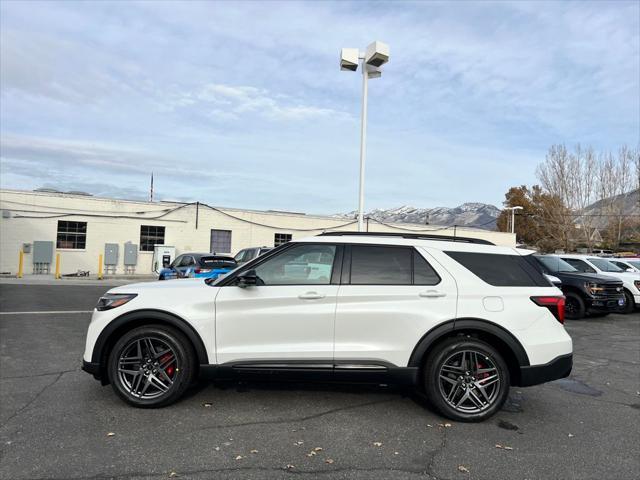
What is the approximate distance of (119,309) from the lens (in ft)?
14.3

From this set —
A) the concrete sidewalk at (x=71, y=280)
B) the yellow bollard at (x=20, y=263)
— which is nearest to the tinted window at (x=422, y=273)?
the concrete sidewalk at (x=71, y=280)

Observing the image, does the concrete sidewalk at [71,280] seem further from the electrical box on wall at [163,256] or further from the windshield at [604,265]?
the windshield at [604,265]

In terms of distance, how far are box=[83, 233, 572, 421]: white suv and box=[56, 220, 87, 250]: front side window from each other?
21.7 metres

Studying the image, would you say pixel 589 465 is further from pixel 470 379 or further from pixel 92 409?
pixel 92 409

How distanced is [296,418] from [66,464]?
184 centimetres

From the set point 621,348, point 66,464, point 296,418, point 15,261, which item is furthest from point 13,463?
point 15,261

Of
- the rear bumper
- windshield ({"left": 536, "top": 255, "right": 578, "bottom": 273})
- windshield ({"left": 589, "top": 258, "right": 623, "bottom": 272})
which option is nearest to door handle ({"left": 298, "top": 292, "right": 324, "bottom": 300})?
the rear bumper

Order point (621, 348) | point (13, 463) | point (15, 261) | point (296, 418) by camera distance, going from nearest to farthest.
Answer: point (13, 463) → point (296, 418) → point (621, 348) → point (15, 261)

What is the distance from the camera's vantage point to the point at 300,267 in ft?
14.8

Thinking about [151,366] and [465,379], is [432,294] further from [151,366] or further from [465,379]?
[151,366]

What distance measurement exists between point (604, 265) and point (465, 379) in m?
12.0

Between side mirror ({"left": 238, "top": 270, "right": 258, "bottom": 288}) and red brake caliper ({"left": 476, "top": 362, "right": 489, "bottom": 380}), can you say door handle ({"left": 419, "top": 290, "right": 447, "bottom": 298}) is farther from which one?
side mirror ({"left": 238, "top": 270, "right": 258, "bottom": 288})

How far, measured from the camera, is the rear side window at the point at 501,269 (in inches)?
174

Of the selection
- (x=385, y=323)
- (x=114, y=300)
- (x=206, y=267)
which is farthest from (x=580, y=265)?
(x=114, y=300)
